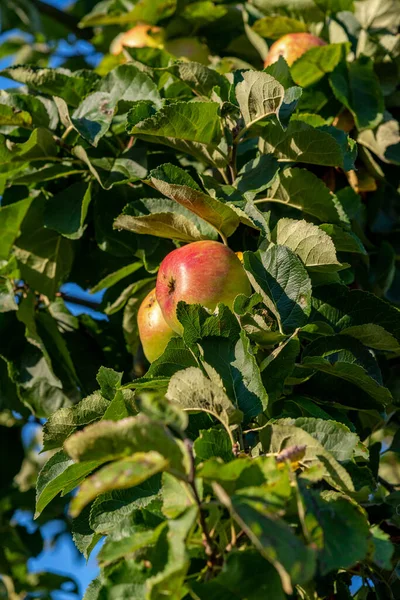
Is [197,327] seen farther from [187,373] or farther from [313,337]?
[313,337]

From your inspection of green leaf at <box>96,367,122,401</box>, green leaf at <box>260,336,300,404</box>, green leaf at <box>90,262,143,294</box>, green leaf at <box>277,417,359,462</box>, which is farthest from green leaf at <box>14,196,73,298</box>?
green leaf at <box>277,417,359,462</box>

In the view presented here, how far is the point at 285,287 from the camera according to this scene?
965 mm

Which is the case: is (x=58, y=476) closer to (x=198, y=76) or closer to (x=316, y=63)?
(x=198, y=76)

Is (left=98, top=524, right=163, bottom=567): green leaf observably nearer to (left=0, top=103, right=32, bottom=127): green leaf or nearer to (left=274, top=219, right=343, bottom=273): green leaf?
(left=274, top=219, right=343, bottom=273): green leaf

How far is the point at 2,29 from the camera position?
2.34 metres

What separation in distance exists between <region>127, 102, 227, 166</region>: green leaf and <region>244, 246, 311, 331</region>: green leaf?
9.9 inches

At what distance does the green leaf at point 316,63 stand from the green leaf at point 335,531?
97cm

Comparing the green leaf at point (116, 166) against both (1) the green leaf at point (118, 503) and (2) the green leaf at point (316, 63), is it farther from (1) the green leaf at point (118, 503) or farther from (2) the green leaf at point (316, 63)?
(1) the green leaf at point (118, 503)

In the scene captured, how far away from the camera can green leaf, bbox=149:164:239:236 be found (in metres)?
1.02

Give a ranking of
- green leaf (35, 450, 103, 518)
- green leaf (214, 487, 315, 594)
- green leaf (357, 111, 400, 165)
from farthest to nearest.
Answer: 1. green leaf (357, 111, 400, 165)
2. green leaf (35, 450, 103, 518)
3. green leaf (214, 487, 315, 594)

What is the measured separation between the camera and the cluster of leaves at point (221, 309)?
0.66 m

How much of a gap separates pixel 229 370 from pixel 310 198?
1.31ft

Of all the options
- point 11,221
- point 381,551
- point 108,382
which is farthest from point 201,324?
point 11,221

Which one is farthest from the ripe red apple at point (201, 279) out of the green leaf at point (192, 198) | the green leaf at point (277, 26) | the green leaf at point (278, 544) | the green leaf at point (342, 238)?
the green leaf at point (277, 26)
